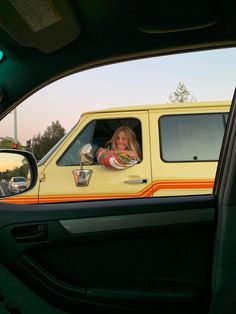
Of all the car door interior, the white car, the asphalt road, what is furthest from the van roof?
the car door interior

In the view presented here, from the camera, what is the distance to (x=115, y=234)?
212 cm

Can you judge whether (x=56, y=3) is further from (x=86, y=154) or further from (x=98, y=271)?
(x=86, y=154)

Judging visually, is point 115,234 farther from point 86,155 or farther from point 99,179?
point 86,155

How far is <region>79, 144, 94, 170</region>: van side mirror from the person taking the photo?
4297 millimetres

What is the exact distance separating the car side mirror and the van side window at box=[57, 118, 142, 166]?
1735 millimetres

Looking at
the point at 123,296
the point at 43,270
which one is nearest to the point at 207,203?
the point at 123,296

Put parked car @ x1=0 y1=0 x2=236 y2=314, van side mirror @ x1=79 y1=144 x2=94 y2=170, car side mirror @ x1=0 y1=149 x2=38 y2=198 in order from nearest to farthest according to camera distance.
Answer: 1. parked car @ x1=0 y1=0 x2=236 y2=314
2. car side mirror @ x1=0 y1=149 x2=38 y2=198
3. van side mirror @ x1=79 y1=144 x2=94 y2=170

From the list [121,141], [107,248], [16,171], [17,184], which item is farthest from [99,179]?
[107,248]

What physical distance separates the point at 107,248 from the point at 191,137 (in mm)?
2413

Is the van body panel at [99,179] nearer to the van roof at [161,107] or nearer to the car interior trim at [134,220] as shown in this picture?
the van roof at [161,107]

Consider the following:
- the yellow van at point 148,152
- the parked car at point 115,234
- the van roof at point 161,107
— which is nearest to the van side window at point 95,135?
the yellow van at point 148,152

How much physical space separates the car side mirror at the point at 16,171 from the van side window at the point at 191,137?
197 centimetres

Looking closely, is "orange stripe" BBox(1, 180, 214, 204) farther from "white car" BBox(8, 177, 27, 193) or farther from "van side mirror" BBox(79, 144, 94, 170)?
"white car" BBox(8, 177, 27, 193)

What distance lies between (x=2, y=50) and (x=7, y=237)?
2.84 feet
